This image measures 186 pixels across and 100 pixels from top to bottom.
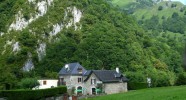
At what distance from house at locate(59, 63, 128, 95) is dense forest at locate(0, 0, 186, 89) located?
62.8 feet

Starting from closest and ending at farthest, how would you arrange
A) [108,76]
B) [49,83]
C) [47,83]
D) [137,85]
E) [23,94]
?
[23,94]
[108,76]
[137,85]
[47,83]
[49,83]

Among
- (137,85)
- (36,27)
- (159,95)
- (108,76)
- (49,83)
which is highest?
(36,27)

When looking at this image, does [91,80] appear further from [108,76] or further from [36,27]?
[36,27]

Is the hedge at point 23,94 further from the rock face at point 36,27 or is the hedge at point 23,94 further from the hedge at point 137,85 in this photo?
the rock face at point 36,27

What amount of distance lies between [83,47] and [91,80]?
145ft

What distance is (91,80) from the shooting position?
8525 centimetres

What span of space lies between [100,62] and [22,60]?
27831mm

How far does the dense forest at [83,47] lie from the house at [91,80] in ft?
62.8

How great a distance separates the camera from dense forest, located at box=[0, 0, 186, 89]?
389ft

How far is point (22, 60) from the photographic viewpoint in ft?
398

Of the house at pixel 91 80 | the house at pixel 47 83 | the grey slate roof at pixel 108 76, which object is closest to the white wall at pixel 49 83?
the house at pixel 47 83

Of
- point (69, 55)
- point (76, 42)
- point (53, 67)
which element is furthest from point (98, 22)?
point (53, 67)

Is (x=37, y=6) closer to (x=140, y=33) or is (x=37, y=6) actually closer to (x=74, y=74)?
(x=140, y=33)

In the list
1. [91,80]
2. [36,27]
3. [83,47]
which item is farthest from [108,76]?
[36,27]
